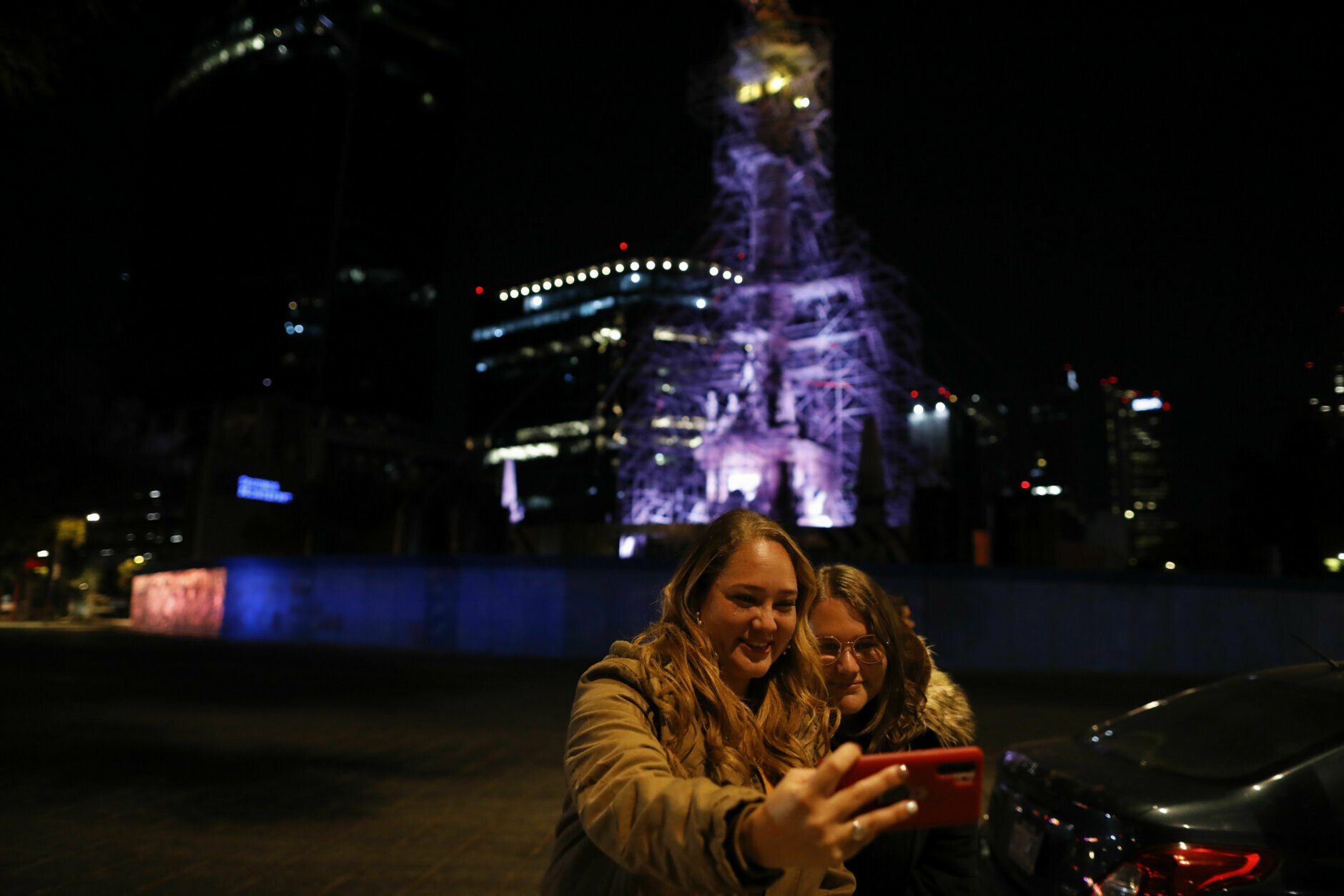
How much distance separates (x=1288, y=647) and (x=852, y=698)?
18081 millimetres

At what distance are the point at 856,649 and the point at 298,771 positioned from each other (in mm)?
6857

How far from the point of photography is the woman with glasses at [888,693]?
8.07ft

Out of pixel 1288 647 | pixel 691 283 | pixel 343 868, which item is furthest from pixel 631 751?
pixel 691 283

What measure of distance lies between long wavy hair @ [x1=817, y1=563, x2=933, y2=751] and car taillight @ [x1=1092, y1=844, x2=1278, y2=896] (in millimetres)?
947

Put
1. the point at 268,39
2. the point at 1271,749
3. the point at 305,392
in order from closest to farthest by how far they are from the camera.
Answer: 1. the point at 1271,749
2. the point at 305,392
3. the point at 268,39

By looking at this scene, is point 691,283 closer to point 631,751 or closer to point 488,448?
point 488,448

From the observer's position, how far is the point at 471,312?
104875 mm

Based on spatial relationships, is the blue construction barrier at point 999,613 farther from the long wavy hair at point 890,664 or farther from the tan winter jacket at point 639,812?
the tan winter jacket at point 639,812

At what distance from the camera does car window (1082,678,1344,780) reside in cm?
314

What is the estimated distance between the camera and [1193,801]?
2.98 m

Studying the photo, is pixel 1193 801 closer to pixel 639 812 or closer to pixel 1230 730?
pixel 1230 730

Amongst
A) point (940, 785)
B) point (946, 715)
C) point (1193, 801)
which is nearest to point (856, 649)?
point (946, 715)

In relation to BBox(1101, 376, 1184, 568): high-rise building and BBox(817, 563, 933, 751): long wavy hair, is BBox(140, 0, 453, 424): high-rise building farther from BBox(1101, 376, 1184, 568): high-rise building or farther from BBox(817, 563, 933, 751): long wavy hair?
BBox(1101, 376, 1184, 568): high-rise building

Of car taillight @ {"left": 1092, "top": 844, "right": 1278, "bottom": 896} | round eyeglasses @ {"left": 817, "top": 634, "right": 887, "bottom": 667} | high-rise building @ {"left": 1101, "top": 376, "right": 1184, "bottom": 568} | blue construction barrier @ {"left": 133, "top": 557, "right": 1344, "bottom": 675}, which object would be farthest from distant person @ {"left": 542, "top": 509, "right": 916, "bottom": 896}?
high-rise building @ {"left": 1101, "top": 376, "right": 1184, "bottom": 568}
